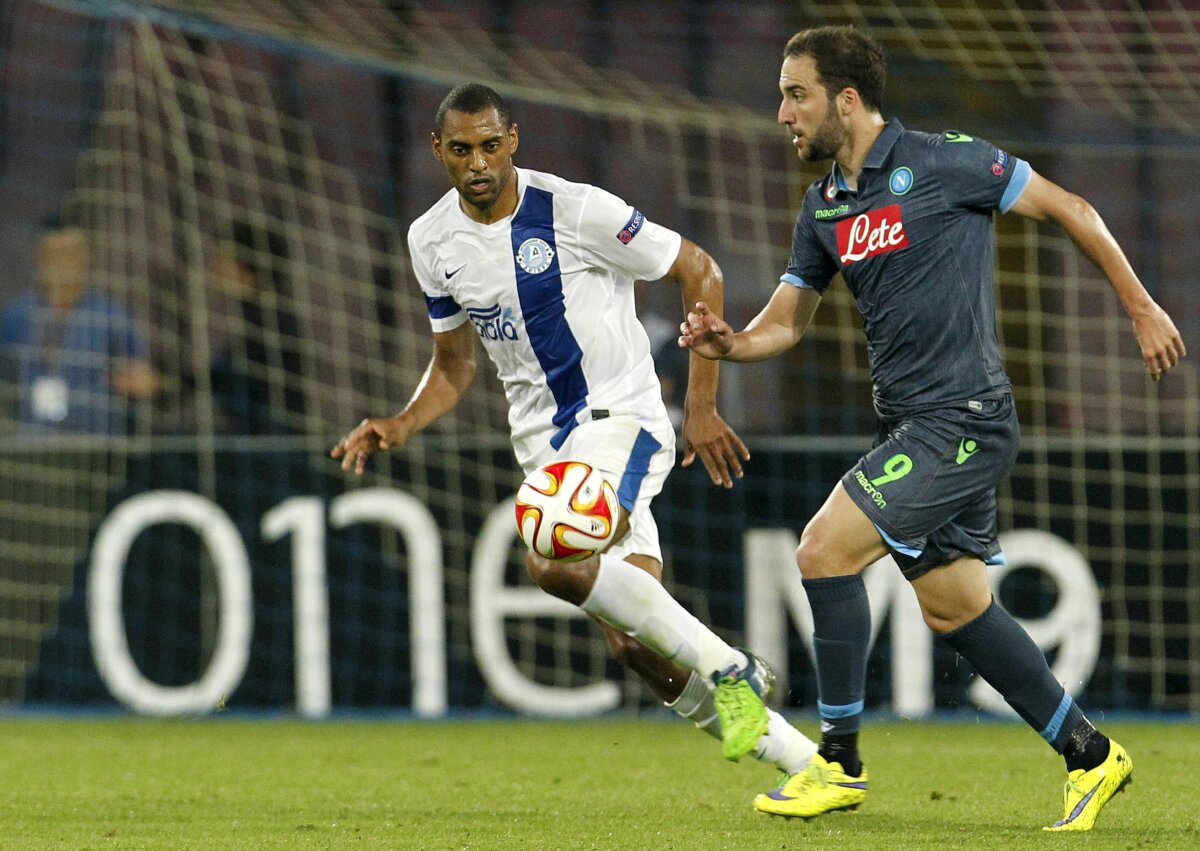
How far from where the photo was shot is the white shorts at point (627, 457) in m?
5.11

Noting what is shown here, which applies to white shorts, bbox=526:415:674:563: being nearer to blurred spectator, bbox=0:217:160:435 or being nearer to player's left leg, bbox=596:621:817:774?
player's left leg, bbox=596:621:817:774

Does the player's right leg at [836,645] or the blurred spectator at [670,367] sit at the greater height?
the blurred spectator at [670,367]

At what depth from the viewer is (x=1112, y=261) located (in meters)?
4.52

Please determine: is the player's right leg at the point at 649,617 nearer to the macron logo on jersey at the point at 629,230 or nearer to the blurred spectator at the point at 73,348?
the macron logo on jersey at the point at 629,230

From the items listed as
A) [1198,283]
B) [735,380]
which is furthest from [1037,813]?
[1198,283]

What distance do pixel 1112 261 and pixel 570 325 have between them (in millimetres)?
1479

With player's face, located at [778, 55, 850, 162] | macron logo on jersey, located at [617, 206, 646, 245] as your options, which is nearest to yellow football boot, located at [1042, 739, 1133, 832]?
player's face, located at [778, 55, 850, 162]

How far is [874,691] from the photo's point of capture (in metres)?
8.05

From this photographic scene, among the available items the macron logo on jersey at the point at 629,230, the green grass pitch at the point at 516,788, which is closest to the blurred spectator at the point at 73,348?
→ the green grass pitch at the point at 516,788

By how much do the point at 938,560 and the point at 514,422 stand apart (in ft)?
4.22

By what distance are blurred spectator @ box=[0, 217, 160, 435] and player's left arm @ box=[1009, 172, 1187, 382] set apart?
5.18m

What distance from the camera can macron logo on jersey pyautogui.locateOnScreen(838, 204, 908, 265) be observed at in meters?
4.75

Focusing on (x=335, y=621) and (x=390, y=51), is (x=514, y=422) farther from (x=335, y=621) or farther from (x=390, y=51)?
(x=390, y=51)

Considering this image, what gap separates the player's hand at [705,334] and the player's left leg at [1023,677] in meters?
0.78
